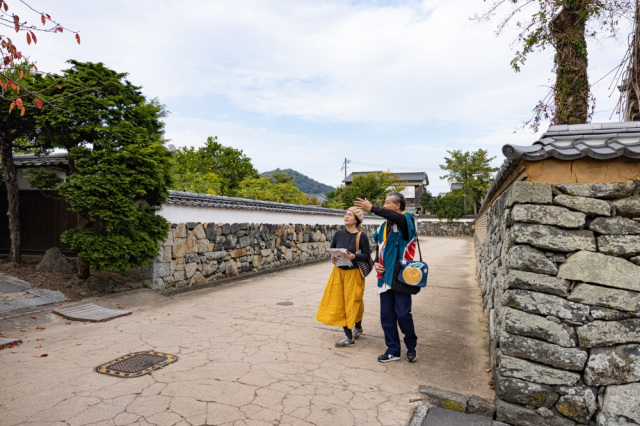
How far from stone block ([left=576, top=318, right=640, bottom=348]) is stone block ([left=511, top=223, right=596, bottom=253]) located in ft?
1.84

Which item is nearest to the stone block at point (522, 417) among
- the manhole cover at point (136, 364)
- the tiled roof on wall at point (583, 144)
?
the tiled roof on wall at point (583, 144)

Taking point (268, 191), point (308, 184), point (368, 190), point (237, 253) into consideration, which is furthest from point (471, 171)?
point (308, 184)

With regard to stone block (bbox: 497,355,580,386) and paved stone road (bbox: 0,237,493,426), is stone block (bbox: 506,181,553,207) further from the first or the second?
paved stone road (bbox: 0,237,493,426)

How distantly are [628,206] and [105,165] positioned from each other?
681 cm

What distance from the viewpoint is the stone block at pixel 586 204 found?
9.29ft

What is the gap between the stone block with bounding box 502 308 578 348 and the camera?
111 inches

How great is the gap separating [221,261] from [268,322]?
3.68m

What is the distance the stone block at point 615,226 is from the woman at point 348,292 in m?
2.26

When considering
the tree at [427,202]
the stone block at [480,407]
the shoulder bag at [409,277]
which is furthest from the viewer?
the tree at [427,202]

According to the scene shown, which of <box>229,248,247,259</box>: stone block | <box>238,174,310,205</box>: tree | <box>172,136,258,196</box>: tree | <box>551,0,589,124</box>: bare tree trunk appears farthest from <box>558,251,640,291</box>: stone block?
<box>172,136,258,196</box>: tree

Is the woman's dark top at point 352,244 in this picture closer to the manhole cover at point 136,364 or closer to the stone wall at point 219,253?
the manhole cover at point 136,364

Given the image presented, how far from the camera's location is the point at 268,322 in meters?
5.48

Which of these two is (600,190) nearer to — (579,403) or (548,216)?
(548,216)

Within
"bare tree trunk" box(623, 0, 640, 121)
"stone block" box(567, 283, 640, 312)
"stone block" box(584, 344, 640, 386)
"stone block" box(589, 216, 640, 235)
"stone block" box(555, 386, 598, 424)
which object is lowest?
"stone block" box(555, 386, 598, 424)
